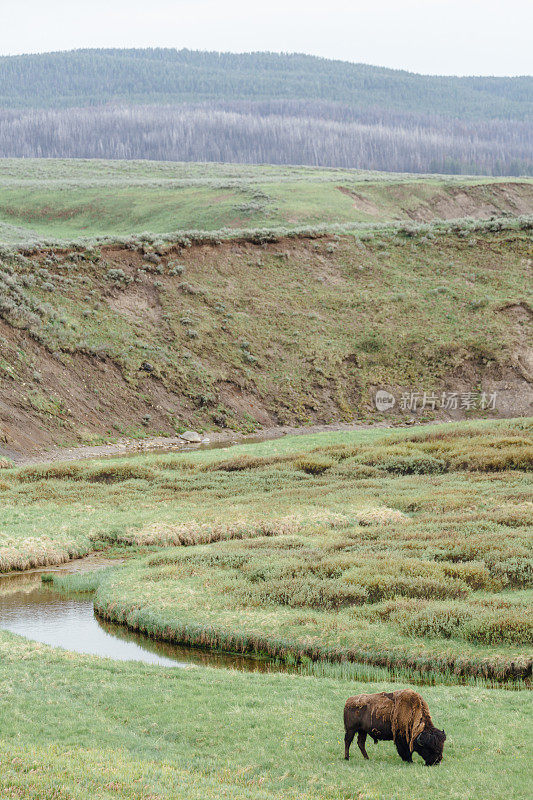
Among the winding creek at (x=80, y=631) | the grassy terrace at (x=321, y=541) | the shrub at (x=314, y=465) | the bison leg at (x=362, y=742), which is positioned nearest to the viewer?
the bison leg at (x=362, y=742)

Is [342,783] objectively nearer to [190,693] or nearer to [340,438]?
[190,693]

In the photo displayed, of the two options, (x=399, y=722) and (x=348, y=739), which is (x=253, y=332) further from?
(x=399, y=722)

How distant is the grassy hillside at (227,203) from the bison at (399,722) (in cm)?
6859

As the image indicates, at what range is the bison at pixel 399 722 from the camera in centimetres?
1041

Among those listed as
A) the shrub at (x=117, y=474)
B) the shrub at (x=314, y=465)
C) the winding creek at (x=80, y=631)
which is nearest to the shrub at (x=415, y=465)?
the shrub at (x=314, y=465)

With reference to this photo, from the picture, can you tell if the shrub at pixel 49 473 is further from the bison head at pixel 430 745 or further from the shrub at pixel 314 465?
the bison head at pixel 430 745

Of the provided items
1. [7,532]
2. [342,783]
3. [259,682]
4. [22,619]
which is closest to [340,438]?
[7,532]

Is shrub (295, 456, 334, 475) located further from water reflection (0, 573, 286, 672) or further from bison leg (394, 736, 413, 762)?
bison leg (394, 736, 413, 762)

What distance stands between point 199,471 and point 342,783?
27038mm

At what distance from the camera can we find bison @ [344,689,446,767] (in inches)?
410

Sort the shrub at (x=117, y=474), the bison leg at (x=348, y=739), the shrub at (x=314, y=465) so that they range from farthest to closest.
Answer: the shrub at (x=314, y=465)
the shrub at (x=117, y=474)
the bison leg at (x=348, y=739)

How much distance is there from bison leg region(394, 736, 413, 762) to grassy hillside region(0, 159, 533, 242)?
68.9 metres

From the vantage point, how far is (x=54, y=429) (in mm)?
46656

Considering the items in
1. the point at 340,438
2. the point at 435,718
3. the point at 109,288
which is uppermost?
the point at 109,288
